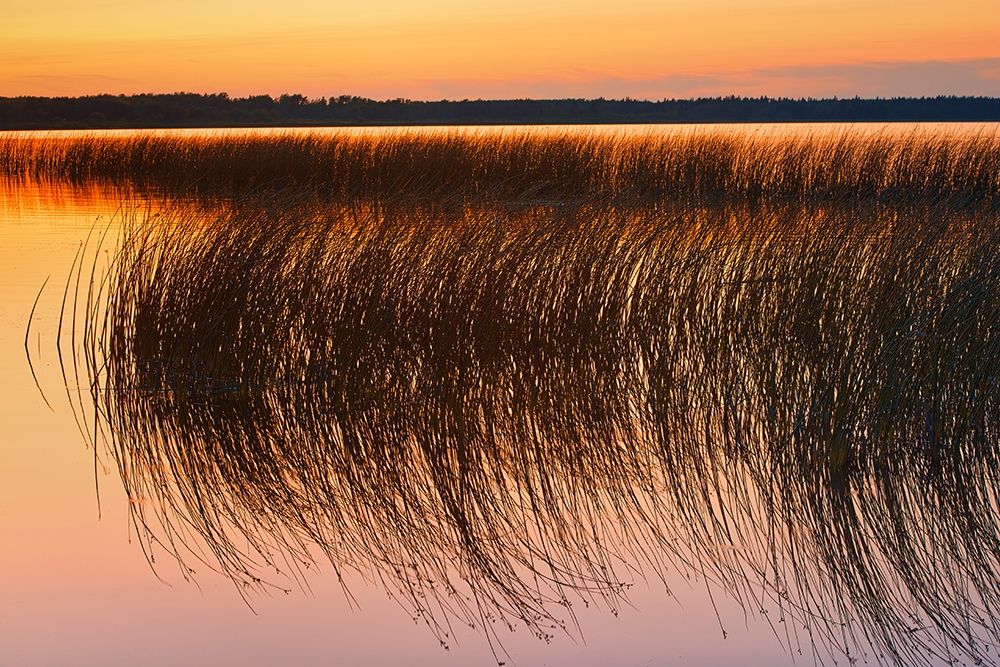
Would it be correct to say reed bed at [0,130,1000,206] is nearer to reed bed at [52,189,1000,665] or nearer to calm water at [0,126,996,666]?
reed bed at [52,189,1000,665]

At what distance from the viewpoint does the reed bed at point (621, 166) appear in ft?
47.0

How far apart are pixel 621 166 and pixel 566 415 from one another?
11605 millimetres

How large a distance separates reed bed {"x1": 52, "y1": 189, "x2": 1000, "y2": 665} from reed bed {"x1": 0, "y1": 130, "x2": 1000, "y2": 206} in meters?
7.19

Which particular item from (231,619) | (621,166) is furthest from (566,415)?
(621,166)

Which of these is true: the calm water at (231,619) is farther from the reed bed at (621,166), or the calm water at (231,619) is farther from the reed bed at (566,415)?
the reed bed at (621,166)

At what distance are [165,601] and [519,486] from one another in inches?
52.0

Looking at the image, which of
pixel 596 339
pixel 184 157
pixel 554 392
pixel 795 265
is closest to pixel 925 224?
pixel 795 265

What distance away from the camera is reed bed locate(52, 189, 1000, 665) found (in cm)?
342

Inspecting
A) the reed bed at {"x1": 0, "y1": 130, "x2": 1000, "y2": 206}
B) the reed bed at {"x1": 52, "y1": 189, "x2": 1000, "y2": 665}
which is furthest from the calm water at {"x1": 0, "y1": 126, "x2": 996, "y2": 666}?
the reed bed at {"x1": 0, "y1": 130, "x2": 1000, "y2": 206}

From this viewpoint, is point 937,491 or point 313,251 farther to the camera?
point 313,251

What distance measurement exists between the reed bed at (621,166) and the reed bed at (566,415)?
719 centimetres

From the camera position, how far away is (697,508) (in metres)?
3.97

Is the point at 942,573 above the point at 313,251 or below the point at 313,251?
below

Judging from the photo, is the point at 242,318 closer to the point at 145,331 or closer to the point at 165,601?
the point at 145,331
